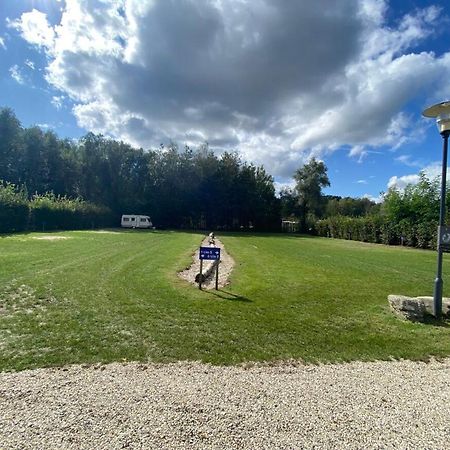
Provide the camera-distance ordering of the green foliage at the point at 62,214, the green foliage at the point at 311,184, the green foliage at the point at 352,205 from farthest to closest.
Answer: the green foliage at the point at 352,205 < the green foliage at the point at 311,184 < the green foliage at the point at 62,214

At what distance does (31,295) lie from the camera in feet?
19.7

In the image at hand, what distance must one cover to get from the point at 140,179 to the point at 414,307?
4279cm

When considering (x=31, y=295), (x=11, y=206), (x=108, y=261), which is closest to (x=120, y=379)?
(x=31, y=295)

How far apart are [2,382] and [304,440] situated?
9.94 feet

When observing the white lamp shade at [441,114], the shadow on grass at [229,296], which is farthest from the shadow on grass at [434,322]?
the white lamp shade at [441,114]

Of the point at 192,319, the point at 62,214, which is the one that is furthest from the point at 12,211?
the point at 192,319

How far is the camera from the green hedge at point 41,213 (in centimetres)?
2231

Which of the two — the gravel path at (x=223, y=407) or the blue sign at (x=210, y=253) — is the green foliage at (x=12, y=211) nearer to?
the blue sign at (x=210, y=253)

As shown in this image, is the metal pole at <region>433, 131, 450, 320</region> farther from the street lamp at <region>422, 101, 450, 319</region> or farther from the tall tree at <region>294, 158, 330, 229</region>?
the tall tree at <region>294, 158, 330, 229</region>

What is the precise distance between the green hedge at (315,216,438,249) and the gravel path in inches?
910

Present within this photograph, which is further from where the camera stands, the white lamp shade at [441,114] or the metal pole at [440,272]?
the metal pole at [440,272]

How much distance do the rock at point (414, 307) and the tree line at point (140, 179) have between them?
3708 centimetres

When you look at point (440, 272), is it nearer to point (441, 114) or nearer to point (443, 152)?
point (443, 152)

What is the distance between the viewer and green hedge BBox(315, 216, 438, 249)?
894 inches
